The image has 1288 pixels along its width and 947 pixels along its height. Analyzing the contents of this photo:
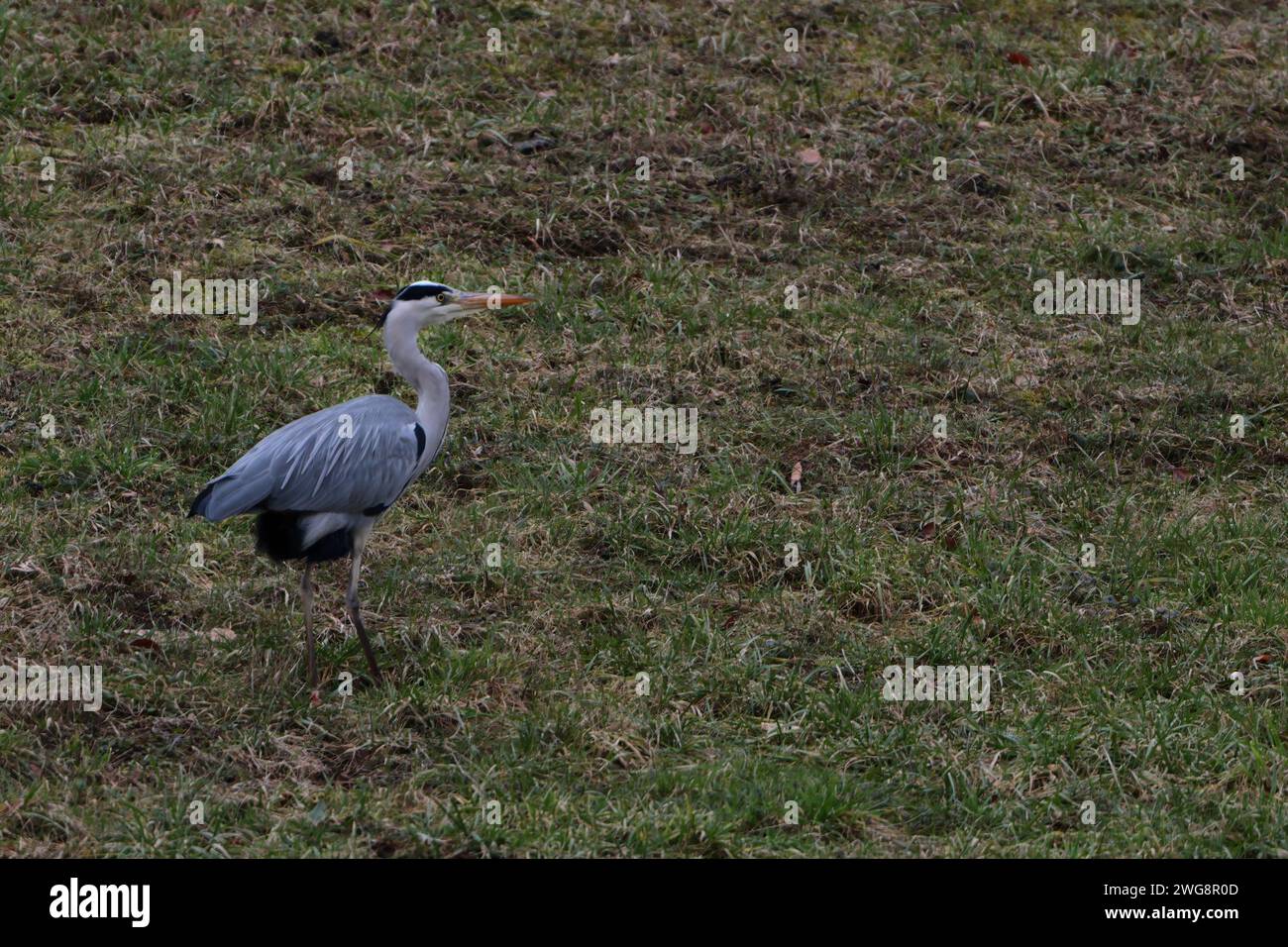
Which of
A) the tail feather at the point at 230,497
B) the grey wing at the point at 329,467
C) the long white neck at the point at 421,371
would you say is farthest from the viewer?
the long white neck at the point at 421,371

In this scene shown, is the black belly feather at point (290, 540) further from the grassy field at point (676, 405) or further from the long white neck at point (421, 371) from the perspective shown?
the long white neck at point (421, 371)

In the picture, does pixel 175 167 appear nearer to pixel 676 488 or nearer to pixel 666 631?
pixel 676 488

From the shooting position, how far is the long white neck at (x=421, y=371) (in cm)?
732

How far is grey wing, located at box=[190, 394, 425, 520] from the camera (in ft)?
22.2

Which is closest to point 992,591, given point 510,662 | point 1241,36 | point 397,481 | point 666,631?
point 666,631

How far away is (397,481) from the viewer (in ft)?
23.4

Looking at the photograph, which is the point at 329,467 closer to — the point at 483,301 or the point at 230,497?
the point at 230,497

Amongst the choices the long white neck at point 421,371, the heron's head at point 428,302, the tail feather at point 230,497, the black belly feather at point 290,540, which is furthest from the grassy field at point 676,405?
the heron's head at point 428,302

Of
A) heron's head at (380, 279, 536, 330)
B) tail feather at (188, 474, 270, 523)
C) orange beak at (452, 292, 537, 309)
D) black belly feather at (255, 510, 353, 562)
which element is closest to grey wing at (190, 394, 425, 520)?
tail feather at (188, 474, 270, 523)

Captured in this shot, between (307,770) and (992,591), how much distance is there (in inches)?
121

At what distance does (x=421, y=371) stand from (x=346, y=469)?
2.06ft

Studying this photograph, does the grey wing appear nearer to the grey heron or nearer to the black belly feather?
the grey heron

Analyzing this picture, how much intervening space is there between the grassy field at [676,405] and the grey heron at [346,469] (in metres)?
0.42

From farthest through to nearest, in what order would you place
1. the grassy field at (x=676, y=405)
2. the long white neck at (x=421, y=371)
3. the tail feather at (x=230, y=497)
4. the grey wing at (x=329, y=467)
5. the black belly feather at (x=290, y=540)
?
the long white neck at (x=421, y=371)
the black belly feather at (x=290, y=540)
the grey wing at (x=329, y=467)
the tail feather at (x=230, y=497)
the grassy field at (x=676, y=405)
